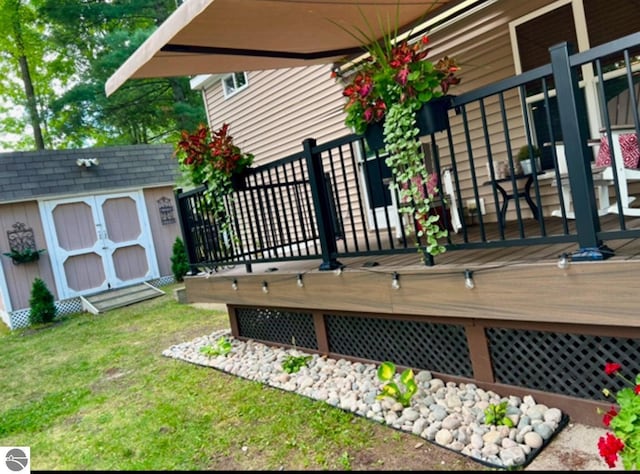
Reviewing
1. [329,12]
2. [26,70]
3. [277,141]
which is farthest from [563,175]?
[26,70]

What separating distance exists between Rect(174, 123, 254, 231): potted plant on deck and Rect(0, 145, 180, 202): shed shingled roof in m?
6.45

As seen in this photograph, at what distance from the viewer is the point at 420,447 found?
2.46 metres

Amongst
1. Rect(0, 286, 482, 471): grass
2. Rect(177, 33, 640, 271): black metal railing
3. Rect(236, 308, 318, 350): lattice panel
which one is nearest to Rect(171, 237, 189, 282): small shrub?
Rect(0, 286, 482, 471): grass

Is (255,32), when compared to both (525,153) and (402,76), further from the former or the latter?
(525,153)

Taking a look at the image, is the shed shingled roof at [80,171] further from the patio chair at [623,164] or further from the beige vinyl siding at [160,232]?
the patio chair at [623,164]

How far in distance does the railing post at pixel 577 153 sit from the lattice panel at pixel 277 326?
8.17 feet

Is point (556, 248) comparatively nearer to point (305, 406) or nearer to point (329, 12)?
point (305, 406)

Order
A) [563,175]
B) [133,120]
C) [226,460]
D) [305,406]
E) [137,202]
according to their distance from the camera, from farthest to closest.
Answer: [133,120]
[137,202]
[563,175]
[305,406]
[226,460]

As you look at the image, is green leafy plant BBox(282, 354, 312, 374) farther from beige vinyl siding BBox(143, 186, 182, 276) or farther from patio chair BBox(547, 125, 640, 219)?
beige vinyl siding BBox(143, 186, 182, 276)

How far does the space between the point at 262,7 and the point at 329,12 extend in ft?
2.00

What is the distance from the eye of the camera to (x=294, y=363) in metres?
3.88

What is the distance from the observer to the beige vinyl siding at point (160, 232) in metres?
10.6

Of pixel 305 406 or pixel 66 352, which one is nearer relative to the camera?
pixel 305 406

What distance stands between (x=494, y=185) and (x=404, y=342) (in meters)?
1.38
